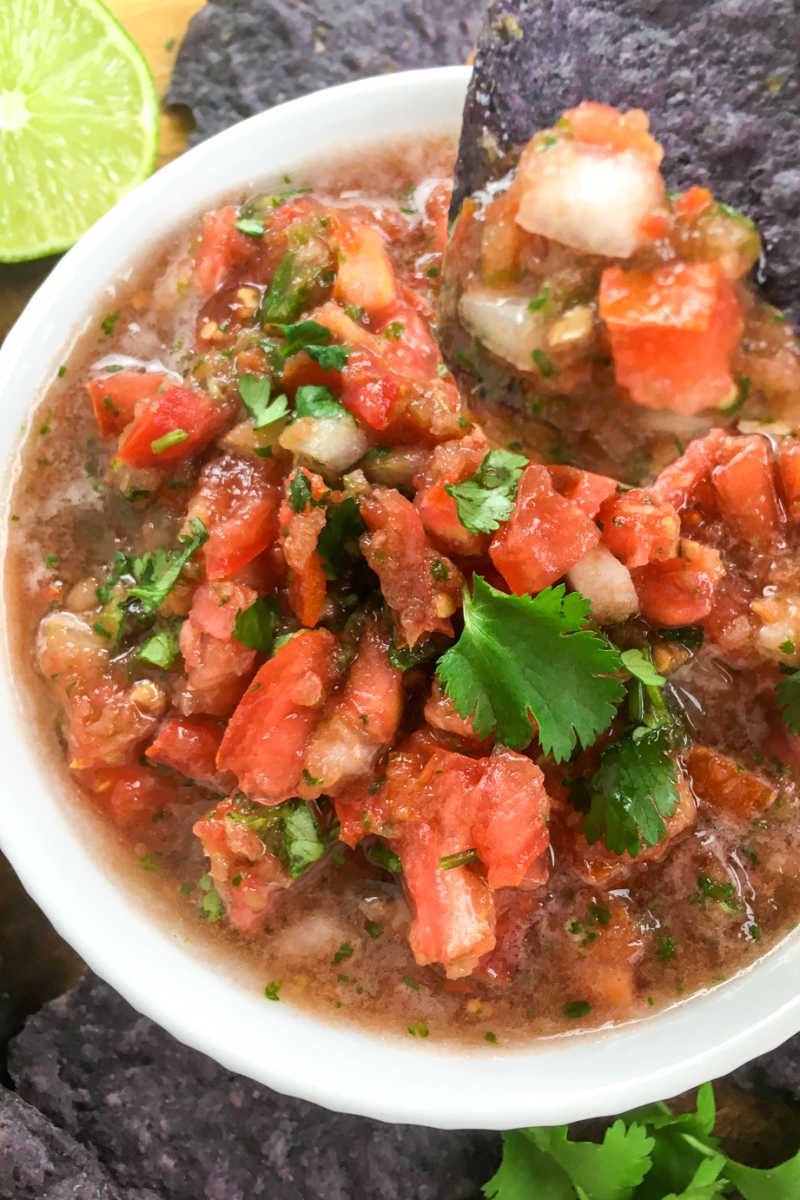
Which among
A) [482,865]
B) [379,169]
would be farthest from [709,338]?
[379,169]

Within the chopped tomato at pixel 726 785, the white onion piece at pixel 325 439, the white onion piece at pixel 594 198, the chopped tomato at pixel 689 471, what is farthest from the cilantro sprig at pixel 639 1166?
the white onion piece at pixel 594 198

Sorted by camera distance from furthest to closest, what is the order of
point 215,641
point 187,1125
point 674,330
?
1. point 187,1125
2. point 215,641
3. point 674,330

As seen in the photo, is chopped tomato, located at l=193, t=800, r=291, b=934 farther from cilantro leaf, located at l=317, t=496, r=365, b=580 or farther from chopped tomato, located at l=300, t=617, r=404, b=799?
cilantro leaf, located at l=317, t=496, r=365, b=580

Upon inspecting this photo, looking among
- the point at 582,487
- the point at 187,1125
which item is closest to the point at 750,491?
the point at 582,487

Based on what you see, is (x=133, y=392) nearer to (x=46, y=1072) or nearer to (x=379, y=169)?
(x=379, y=169)

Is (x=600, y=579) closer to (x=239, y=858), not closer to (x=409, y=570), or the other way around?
(x=409, y=570)

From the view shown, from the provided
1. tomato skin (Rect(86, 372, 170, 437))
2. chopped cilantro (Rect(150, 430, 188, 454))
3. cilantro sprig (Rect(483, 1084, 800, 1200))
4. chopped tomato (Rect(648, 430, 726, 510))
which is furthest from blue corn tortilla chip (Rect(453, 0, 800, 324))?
cilantro sprig (Rect(483, 1084, 800, 1200))
